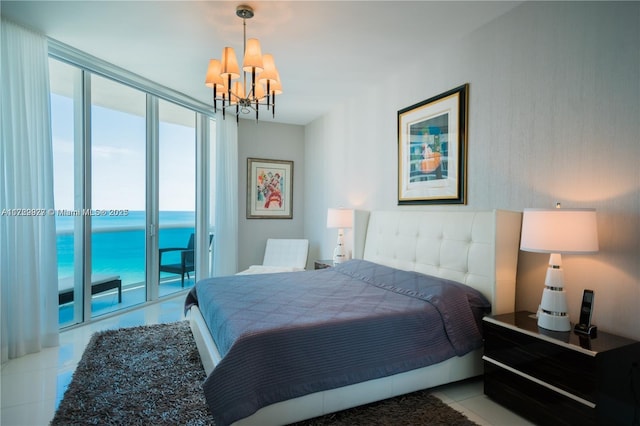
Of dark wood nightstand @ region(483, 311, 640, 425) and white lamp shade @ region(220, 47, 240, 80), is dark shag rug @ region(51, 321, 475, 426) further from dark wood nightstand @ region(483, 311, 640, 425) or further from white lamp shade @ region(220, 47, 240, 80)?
white lamp shade @ region(220, 47, 240, 80)

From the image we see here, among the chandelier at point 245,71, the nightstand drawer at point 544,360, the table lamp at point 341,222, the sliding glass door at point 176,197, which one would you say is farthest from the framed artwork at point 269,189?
the nightstand drawer at point 544,360

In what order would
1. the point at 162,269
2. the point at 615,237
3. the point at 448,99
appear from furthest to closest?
the point at 162,269, the point at 448,99, the point at 615,237

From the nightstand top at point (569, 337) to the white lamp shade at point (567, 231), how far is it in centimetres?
45

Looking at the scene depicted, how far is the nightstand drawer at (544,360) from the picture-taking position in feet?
5.40

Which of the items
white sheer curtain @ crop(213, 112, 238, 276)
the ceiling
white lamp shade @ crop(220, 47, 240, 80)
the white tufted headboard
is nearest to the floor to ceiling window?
white sheer curtain @ crop(213, 112, 238, 276)

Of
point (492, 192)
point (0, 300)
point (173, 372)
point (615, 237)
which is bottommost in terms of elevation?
point (173, 372)

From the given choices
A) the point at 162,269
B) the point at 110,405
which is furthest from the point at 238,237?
the point at 110,405

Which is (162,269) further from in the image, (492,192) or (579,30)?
(579,30)

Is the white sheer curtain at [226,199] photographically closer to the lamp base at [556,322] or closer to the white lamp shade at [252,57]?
the white lamp shade at [252,57]

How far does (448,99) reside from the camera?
295 centimetres

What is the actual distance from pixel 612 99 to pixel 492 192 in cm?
89

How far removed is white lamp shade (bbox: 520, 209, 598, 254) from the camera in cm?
181

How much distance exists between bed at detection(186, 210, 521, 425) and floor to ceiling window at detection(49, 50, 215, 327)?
140 centimetres

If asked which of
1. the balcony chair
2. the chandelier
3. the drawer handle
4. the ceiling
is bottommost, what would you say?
the drawer handle
